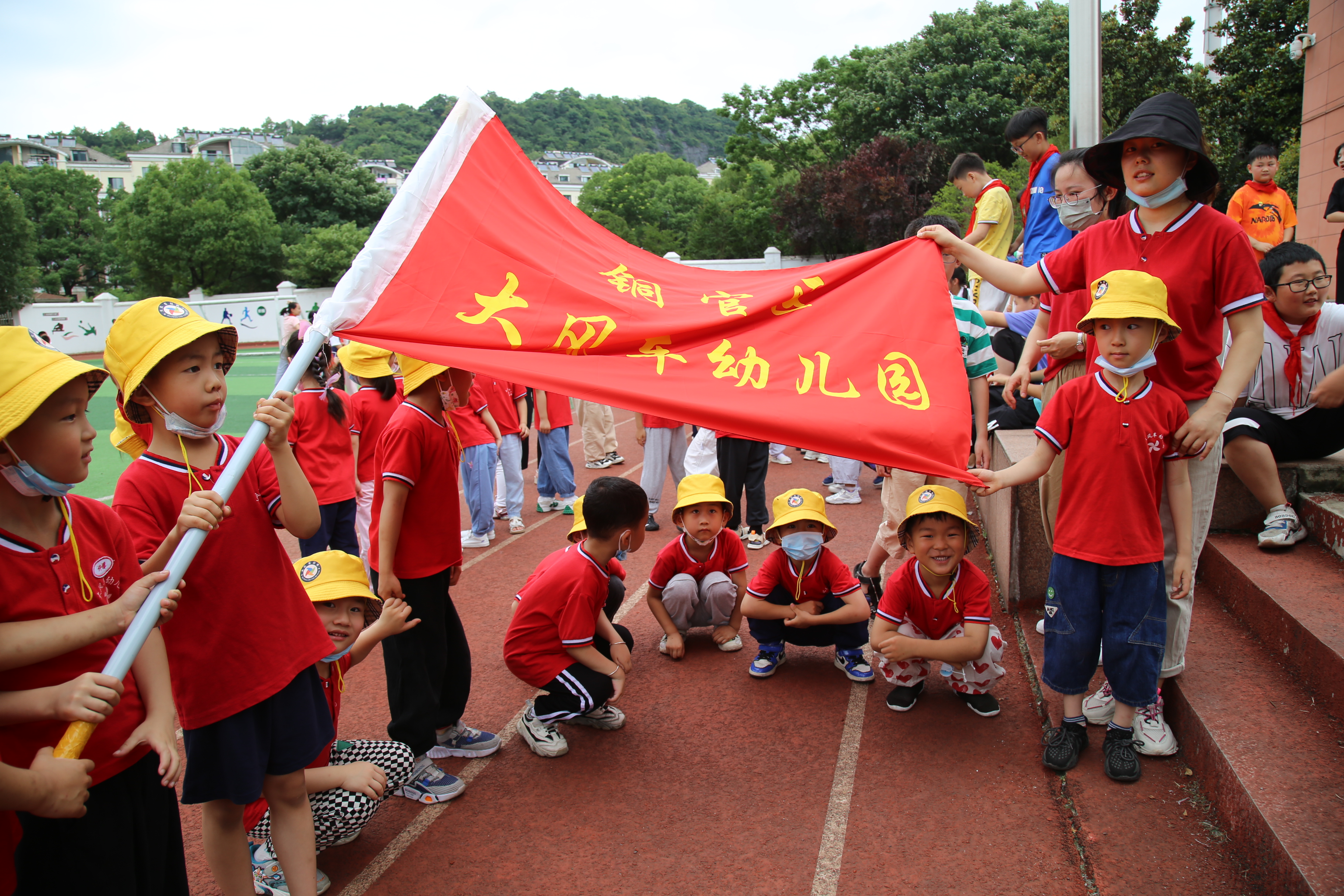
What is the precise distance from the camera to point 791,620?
4.34m

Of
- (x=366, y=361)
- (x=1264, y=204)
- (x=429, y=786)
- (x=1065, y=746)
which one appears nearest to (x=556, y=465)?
(x=366, y=361)

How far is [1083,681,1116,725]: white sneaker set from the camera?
352cm

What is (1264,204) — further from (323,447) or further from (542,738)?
(323,447)

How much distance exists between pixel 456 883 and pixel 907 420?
230cm

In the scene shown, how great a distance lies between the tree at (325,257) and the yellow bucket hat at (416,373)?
143ft

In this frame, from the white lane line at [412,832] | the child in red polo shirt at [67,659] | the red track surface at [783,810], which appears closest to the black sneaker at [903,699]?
the red track surface at [783,810]

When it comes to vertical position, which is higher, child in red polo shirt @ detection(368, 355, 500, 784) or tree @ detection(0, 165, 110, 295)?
tree @ detection(0, 165, 110, 295)

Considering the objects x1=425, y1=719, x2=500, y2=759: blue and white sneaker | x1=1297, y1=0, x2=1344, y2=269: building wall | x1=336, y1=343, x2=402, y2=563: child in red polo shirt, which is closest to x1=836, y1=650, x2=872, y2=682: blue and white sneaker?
x1=425, y1=719, x2=500, y2=759: blue and white sneaker

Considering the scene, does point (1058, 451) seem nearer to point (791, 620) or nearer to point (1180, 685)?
point (1180, 685)

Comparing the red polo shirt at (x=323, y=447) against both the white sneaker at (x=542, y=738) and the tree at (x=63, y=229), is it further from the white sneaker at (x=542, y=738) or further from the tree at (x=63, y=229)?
the tree at (x=63, y=229)

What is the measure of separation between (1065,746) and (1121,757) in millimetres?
210

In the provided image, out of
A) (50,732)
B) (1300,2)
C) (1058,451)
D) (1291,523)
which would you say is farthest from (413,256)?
(1300,2)

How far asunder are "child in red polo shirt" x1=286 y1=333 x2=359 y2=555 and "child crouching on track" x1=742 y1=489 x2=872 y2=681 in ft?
8.91

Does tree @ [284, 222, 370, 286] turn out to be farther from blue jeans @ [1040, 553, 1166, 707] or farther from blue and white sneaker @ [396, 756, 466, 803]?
blue jeans @ [1040, 553, 1166, 707]
